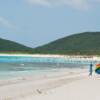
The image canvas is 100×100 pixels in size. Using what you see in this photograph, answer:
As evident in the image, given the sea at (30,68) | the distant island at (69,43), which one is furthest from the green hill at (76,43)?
the sea at (30,68)

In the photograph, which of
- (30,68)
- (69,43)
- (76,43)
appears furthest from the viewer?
(69,43)

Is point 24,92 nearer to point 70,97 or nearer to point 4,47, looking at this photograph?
point 70,97

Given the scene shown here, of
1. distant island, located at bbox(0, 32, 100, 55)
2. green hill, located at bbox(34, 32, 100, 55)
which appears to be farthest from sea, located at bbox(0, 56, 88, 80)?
distant island, located at bbox(0, 32, 100, 55)

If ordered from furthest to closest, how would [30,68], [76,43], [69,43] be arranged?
[69,43] < [76,43] < [30,68]

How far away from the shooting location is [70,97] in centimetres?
1337

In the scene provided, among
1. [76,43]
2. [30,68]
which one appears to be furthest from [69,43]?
[30,68]

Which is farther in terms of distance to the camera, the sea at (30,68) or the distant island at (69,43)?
the distant island at (69,43)

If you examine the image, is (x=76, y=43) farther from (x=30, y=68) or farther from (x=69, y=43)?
(x=30, y=68)

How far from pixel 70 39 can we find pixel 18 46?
2308cm

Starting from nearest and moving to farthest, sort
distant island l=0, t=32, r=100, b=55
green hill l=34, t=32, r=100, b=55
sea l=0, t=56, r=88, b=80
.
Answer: sea l=0, t=56, r=88, b=80 → green hill l=34, t=32, r=100, b=55 → distant island l=0, t=32, r=100, b=55

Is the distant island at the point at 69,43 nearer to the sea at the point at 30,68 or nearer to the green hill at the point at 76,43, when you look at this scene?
the green hill at the point at 76,43

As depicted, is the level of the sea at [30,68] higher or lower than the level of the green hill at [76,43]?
lower

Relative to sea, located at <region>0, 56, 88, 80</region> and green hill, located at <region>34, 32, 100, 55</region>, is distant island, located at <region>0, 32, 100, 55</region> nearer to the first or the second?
green hill, located at <region>34, 32, 100, 55</region>

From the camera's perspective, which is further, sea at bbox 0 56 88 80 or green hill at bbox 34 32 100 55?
green hill at bbox 34 32 100 55
